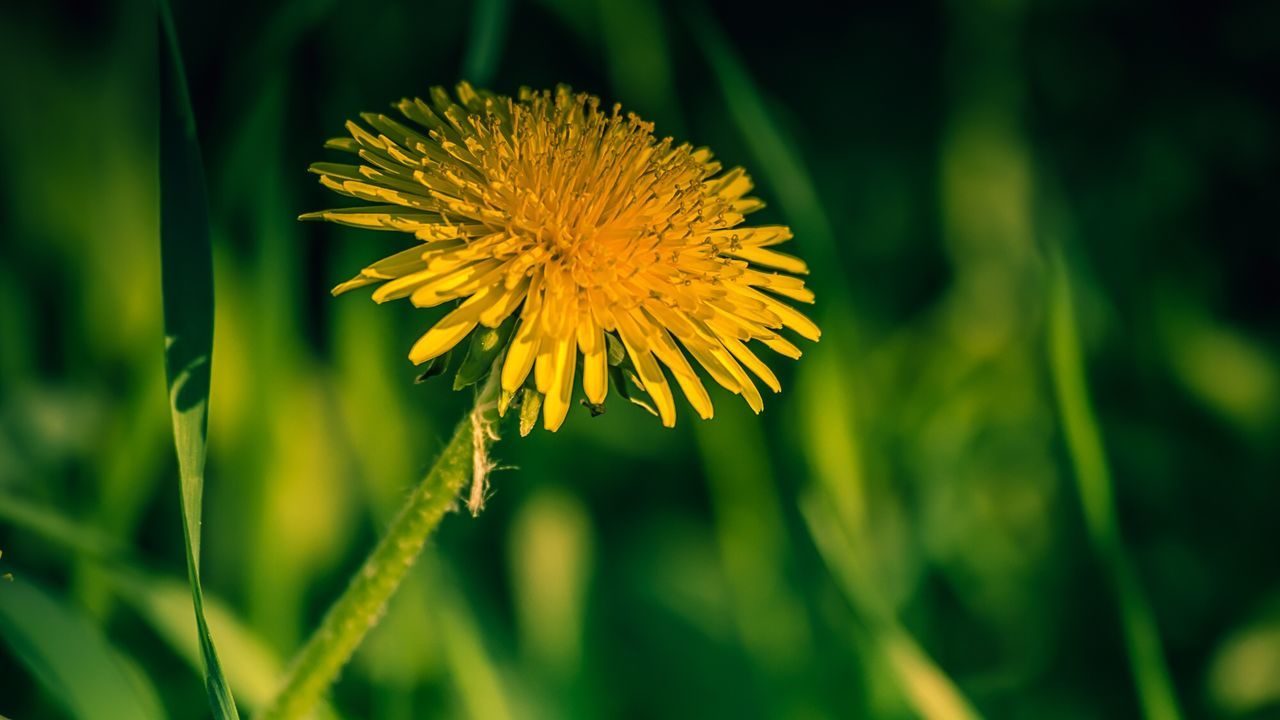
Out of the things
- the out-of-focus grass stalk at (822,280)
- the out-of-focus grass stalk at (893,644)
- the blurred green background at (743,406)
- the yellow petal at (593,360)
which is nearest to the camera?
the yellow petal at (593,360)

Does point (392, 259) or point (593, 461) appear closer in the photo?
point (392, 259)

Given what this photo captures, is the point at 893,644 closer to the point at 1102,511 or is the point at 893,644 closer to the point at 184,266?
the point at 1102,511

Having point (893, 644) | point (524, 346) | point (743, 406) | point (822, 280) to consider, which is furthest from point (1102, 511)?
point (524, 346)

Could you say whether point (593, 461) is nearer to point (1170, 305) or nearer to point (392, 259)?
point (392, 259)

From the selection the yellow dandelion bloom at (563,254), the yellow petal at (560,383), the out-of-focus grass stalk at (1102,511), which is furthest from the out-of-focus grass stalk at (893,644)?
the yellow petal at (560,383)

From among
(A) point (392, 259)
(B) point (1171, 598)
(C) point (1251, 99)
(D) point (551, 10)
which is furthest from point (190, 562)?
(C) point (1251, 99)

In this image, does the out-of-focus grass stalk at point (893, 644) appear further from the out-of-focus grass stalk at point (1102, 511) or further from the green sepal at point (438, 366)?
the green sepal at point (438, 366)
